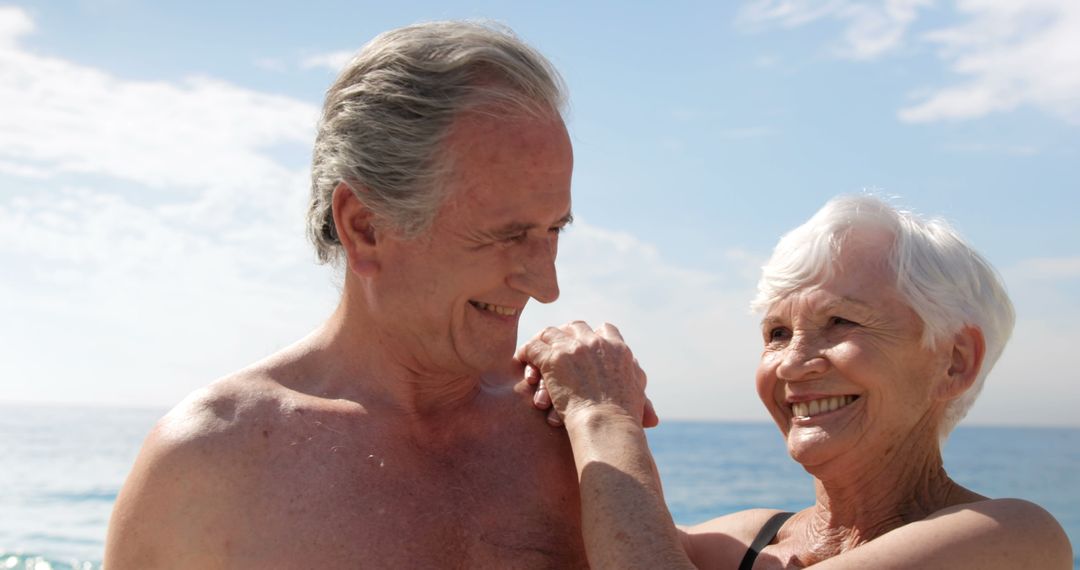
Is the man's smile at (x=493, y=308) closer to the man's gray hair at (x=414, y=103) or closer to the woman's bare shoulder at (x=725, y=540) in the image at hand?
the man's gray hair at (x=414, y=103)

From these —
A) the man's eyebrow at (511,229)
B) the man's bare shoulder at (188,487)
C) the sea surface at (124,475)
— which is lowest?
the man's bare shoulder at (188,487)

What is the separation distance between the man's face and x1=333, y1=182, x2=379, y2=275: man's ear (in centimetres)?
4

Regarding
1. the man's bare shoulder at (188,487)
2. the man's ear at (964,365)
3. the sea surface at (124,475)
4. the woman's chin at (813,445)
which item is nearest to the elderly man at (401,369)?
the man's bare shoulder at (188,487)

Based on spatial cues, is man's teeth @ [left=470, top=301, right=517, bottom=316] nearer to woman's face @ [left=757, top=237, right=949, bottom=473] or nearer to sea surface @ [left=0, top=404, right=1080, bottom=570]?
woman's face @ [left=757, top=237, right=949, bottom=473]

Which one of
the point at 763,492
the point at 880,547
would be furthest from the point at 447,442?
the point at 763,492

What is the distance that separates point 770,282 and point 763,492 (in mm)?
24765

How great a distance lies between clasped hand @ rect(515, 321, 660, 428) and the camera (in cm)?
258

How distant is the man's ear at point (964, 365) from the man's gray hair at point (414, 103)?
1212mm

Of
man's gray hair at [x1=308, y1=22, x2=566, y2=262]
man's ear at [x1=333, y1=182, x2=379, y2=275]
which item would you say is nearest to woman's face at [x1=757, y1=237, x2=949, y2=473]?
man's gray hair at [x1=308, y1=22, x2=566, y2=262]

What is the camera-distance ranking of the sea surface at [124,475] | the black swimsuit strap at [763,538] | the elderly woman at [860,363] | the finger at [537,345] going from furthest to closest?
the sea surface at [124,475]
the black swimsuit strap at [763,538]
the finger at [537,345]
the elderly woman at [860,363]

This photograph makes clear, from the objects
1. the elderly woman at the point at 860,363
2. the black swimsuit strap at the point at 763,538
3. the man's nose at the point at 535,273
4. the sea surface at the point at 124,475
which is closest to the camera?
the man's nose at the point at 535,273

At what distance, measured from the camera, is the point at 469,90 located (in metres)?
2.47

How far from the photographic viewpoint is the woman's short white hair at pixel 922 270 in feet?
8.82

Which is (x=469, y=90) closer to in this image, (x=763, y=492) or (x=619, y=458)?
(x=619, y=458)
